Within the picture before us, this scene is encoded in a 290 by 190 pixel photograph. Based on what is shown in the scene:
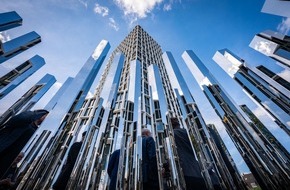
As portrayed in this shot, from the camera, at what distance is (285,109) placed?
3.01 meters

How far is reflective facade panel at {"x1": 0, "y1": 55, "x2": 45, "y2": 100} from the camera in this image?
11.1 ft

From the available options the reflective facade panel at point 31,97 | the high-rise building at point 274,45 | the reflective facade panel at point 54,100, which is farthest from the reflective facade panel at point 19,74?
the high-rise building at point 274,45

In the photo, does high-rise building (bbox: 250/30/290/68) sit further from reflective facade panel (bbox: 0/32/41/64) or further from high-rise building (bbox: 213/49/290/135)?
reflective facade panel (bbox: 0/32/41/64)

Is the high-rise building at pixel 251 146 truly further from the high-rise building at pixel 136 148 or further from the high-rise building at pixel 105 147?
the high-rise building at pixel 105 147

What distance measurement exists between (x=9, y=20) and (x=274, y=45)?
558 cm

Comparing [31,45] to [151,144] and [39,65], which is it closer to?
[39,65]

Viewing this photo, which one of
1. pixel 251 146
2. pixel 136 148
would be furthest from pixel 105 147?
pixel 251 146

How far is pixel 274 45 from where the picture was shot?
9.96ft

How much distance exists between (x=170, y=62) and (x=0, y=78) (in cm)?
403

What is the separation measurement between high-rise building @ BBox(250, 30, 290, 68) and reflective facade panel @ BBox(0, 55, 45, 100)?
6.13 m

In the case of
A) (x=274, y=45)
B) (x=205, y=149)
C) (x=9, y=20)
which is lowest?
(x=205, y=149)

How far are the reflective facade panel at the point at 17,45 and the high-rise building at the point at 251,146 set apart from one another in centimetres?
409

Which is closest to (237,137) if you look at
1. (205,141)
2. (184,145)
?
(205,141)

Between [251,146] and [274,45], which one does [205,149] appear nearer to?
[251,146]
